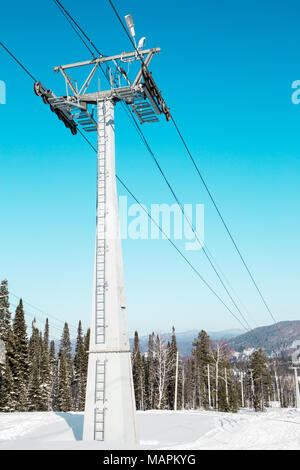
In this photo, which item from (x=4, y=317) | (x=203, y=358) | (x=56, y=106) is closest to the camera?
(x=56, y=106)

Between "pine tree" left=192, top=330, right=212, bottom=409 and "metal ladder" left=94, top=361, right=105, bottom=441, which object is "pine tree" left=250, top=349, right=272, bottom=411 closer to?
"pine tree" left=192, top=330, right=212, bottom=409

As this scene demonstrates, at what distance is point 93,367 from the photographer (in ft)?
38.1

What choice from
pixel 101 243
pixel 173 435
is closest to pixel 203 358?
pixel 173 435

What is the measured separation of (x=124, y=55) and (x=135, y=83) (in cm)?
117

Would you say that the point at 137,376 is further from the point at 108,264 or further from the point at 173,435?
the point at 108,264

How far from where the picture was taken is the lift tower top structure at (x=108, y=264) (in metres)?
11.2

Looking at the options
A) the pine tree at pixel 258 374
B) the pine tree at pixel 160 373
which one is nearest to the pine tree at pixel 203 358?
the pine tree at pixel 258 374

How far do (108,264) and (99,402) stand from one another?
13.7 ft

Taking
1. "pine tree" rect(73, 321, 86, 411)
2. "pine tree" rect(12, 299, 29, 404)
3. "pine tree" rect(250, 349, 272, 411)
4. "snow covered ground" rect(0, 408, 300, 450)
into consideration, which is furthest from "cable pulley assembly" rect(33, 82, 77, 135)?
"pine tree" rect(250, 349, 272, 411)

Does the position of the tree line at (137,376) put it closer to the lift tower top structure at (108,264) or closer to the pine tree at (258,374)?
the pine tree at (258,374)

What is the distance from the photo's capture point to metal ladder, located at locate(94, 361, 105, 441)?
1121cm

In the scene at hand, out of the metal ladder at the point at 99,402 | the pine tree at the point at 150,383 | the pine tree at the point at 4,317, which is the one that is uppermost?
the pine tree at the point at 4,317

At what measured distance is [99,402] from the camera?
11328 millimetres

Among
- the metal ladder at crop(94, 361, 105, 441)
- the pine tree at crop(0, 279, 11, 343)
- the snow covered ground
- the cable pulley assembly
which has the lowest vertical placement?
the snow covered ground
